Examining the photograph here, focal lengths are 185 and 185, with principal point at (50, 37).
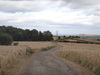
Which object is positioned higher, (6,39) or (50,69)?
(50,69)

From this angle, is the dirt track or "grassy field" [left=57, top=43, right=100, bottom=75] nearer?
the dirt track

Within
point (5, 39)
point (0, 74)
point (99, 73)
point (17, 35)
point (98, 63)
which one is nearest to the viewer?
point (0, 74)

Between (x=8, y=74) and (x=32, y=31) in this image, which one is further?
(x=32, y=31)

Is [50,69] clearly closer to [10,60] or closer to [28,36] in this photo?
[10,60]

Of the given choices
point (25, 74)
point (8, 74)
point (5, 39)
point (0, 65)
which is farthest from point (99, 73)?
point (5, 39)

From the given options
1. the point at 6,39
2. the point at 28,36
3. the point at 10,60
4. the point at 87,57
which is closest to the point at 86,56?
the point at 87,57

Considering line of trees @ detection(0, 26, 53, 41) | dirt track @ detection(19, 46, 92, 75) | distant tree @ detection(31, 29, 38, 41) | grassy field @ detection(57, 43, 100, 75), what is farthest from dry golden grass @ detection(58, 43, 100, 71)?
distant tree @ detection(31, 29, 38, 41)

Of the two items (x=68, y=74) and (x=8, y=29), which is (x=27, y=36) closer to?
(x=8, y=29)

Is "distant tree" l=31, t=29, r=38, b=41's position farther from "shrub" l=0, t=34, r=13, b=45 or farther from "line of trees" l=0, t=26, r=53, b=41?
"shrub" l=0, t=34, r=13, b=45

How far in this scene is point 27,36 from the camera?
134m

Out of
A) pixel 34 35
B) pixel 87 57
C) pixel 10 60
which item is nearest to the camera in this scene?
pixel 10 60

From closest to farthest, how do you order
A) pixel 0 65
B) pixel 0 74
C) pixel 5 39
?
pixel 0 74, pixel 0 65, pixel 5 39

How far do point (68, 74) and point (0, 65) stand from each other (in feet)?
15.8

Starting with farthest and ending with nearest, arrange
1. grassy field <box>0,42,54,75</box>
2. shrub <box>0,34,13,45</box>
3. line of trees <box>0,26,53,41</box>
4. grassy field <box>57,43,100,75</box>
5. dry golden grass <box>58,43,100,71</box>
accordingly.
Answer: line of trees <box>0,26,53,41</box>
shrub <box>0,34,13,45</box>
dry golden grass <box>58,43,100,71</box>
grassy field <box>57,43,100,75</box>
grassy field <box>0,42,54,75</box>
